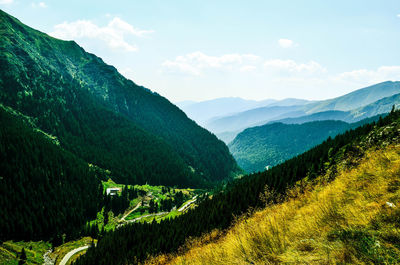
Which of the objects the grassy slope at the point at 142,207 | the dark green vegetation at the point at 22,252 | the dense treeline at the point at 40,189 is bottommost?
the grassy slope at the point at 142,207

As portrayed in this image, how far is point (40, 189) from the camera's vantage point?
116m

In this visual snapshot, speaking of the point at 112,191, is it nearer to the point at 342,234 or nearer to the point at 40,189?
the point at 40,189

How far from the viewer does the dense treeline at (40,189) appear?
97.8 metres

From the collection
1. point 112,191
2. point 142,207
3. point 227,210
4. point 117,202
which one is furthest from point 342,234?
point 112,191

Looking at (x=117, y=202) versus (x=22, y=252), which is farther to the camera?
(x=117, y=202)

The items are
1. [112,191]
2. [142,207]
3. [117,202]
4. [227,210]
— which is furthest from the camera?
[112,191]

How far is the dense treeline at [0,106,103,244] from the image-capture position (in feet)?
321

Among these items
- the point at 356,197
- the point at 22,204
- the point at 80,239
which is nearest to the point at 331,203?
the point at 356,197

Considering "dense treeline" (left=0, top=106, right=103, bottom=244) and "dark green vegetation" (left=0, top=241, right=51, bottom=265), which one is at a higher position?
"dense treeline" (left=0, top=106, right=103, bottom=244)

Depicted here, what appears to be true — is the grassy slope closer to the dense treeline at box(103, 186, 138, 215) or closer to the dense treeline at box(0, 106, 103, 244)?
the dense treeline at box(103, 186, 138, 215)

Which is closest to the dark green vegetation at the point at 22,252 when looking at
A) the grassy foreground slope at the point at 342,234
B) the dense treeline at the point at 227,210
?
the dense treeline at the point at 227,210

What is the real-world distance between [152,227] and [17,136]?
127367 millimetres

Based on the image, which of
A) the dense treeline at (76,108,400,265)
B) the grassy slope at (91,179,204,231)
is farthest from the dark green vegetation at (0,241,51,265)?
the dense treeline at (76,108,400,265)

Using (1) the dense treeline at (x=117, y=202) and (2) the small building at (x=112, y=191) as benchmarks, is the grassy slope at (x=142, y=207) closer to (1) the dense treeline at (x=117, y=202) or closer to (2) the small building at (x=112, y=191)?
(1) the dense treeline at (x=117, y=202)
